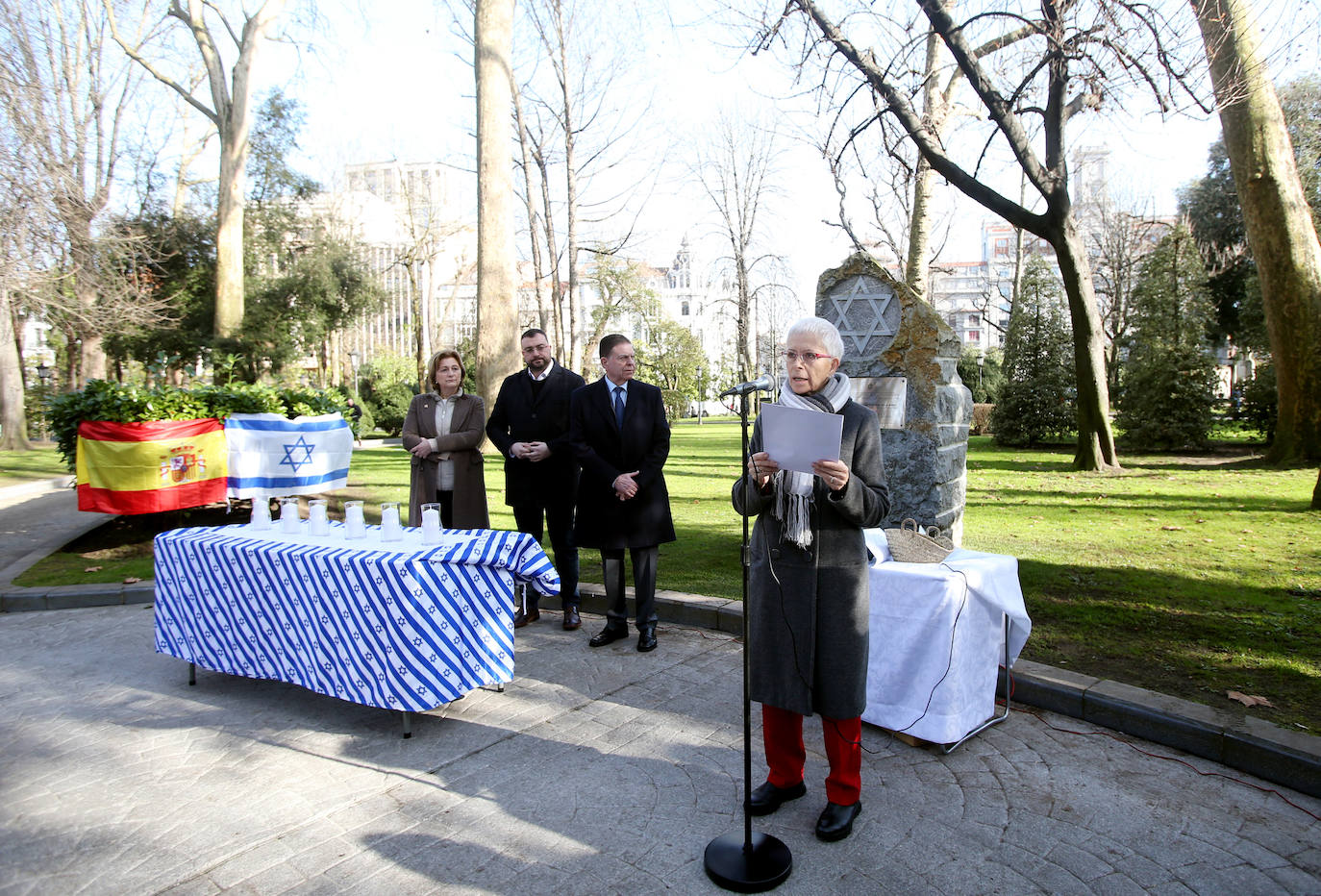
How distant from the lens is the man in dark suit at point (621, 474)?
5.43m

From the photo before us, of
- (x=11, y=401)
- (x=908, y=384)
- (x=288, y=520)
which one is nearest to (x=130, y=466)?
(x=288, y=520)

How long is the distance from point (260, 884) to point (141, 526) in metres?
9.16

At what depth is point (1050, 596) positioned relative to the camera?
6105 millimetres

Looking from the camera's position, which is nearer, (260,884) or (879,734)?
(260,884)

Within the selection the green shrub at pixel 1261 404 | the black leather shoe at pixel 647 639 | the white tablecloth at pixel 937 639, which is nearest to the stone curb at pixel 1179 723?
the white tablecloth at pixel 937 639

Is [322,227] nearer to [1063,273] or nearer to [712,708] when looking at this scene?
[1063,273]

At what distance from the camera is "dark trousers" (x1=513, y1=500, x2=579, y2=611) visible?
6082mm

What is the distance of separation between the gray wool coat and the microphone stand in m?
0.27

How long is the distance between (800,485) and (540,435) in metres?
3.25

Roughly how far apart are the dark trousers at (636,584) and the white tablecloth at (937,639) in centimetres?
177

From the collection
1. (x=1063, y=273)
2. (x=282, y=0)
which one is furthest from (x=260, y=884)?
(x=282, y=0)

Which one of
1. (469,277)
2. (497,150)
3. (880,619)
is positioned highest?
(469,277)

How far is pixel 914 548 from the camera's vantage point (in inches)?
165

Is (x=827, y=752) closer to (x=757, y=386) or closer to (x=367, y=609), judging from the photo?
(x=757, y=386)
